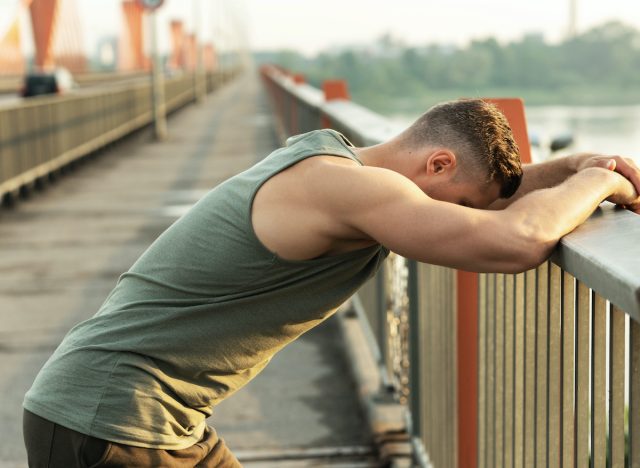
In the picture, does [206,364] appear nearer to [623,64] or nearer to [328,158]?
[328,158]

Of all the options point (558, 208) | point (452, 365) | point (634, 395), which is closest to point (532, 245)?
point (558, 208)

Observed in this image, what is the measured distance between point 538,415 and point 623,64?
1281 inches

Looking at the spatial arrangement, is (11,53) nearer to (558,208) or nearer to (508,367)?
(508,367)

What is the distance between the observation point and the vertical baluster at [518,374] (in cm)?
265

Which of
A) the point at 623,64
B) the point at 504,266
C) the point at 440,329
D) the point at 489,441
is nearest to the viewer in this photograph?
the point at 504,266

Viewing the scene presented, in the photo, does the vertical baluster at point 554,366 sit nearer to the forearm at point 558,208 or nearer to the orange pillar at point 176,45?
the forearm at point 558,208

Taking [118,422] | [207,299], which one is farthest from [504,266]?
[118,422]

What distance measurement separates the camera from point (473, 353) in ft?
10.8

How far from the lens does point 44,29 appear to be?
49219 millimetres

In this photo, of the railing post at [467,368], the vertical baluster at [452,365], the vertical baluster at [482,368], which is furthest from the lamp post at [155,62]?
the vertical baluster at [482,368]

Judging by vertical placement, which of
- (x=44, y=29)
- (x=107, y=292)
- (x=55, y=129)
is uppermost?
(x=44, y=29)

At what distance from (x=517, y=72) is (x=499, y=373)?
34.8 metres

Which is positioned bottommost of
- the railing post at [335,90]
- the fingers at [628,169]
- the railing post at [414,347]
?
the railing post at [414,347]

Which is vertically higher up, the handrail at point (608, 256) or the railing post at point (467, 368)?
the handrail at point (608, 256)
